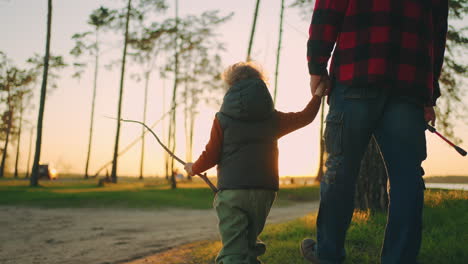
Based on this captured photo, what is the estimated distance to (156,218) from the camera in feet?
43.4

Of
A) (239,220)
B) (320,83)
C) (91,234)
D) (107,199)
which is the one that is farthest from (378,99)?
(107,199)

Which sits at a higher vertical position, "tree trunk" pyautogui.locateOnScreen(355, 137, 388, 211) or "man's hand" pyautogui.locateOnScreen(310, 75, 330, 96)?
"man's hand" pyautogui.locateOnScreen(310, 75, 330, 96)

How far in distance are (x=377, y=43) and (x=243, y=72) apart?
129cm

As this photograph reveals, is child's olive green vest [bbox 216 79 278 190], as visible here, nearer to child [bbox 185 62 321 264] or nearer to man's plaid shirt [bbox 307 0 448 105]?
child [bbox 185 62 321 264]

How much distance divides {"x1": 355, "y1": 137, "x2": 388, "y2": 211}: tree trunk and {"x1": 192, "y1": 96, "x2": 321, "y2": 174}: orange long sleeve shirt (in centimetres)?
378

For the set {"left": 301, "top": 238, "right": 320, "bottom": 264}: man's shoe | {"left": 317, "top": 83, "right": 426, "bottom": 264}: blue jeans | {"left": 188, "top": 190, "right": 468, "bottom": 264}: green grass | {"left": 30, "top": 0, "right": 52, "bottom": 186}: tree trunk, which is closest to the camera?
{"left": 317, "top": 83, "right": 426, "bottom": 264}: blue jeans

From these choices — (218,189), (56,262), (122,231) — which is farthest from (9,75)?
(218,189)

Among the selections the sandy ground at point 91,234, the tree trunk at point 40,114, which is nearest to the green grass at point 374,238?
the sandy ground at point 91,234

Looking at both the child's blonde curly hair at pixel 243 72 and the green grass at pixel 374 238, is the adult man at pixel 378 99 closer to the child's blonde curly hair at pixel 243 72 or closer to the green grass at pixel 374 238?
the child's blonde curly hair at pixel 243 72

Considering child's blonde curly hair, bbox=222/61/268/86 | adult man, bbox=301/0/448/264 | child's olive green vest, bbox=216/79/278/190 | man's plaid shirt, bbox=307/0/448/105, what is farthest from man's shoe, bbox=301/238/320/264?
child's blonde curly hair, bbox=222/61/268/86

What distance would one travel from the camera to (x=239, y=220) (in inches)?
133

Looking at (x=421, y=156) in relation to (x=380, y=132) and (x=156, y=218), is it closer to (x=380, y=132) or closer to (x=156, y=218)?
(x=380, y=132)

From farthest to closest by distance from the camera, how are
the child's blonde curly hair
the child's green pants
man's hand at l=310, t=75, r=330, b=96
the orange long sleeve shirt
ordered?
the child's blonde curly hair
the orange long sleeve shirt
the child's green pants
man's hand at l=310, t=75, r=330, b=96

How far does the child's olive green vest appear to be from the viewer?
3.41 m
